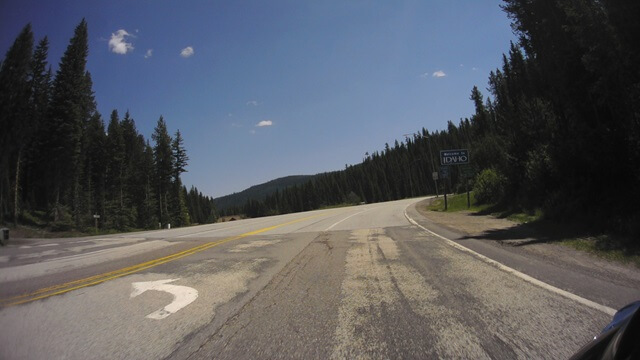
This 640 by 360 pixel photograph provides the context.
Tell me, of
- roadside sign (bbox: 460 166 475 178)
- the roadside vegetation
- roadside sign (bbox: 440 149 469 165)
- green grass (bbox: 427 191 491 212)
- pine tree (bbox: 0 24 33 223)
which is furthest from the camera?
roadside sign (bbox: 440 149 469 165)

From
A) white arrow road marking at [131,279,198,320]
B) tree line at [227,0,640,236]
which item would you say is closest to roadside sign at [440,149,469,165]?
tree line at [227,0,640,236]

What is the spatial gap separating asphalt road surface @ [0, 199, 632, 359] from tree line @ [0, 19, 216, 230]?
28.7 m

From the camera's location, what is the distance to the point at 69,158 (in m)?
41.6

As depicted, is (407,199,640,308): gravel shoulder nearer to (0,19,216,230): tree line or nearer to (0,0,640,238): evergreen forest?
(0,0,640,238): evergreen forest

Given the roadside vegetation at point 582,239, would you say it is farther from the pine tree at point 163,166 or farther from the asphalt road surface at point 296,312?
the pine tree at point 163,166

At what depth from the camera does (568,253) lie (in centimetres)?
862

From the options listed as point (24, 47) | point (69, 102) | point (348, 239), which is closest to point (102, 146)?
point (69, 102)

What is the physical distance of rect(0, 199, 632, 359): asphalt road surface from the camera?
3701 mm

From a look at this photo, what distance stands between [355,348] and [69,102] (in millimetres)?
49340

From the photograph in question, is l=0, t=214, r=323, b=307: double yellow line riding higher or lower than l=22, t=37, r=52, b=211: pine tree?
lower

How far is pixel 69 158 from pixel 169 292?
44.5 m

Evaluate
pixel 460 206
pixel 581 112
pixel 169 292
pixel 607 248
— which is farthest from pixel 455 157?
pixel 169 292

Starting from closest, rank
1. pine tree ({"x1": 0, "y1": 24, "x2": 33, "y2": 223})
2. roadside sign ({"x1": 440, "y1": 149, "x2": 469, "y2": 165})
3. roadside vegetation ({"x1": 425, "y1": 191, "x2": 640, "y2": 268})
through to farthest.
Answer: roadside vegetation ({"x1": 425, "y1": 191, "x2": 640, "y2": 268}) < pine tree ({"x1": 0, "y1": 24, "x2": 33, "y2": 223}) < roadside sign ({"x1": 440, "y1": 149, "x2": 469, "y2": 165})

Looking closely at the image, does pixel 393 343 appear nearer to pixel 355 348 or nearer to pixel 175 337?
pixel 355 348
